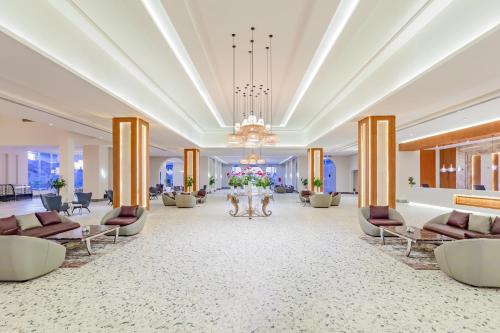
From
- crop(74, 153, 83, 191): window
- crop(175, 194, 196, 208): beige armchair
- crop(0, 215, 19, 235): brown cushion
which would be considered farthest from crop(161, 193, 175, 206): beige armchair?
crop(74, 153, 83, 191): window

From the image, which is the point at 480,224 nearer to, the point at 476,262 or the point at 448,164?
the point at 476,262

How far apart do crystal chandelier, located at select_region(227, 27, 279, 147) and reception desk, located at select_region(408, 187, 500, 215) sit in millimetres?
8334

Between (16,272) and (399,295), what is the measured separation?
17.3 ft

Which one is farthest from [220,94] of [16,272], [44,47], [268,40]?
[16,272]

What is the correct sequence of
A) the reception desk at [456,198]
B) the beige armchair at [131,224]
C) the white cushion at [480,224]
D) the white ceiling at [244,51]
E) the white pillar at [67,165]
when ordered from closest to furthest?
1. the white ceiling at [244,51]
2. the white cushion at [480,224]
3. the beige armchair at [131,224]
4. the reception desk at [456,198]
5. the white pillar at [67,165]

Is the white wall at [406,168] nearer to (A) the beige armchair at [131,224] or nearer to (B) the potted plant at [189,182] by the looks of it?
(B) the potted plant at [189,182]

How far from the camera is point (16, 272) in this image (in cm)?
382

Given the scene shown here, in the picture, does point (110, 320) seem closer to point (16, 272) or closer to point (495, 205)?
point (16, 272)

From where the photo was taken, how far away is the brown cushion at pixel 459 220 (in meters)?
5.75

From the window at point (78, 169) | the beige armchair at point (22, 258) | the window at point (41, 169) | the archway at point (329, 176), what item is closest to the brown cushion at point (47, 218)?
the beige armchair at point (22, 258)

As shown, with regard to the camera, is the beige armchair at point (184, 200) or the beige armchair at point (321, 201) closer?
the beige armchair at point (321, 201)

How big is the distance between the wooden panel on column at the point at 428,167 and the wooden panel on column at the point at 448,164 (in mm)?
352

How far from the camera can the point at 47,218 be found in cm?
609

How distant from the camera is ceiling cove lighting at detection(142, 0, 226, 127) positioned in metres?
4.73
